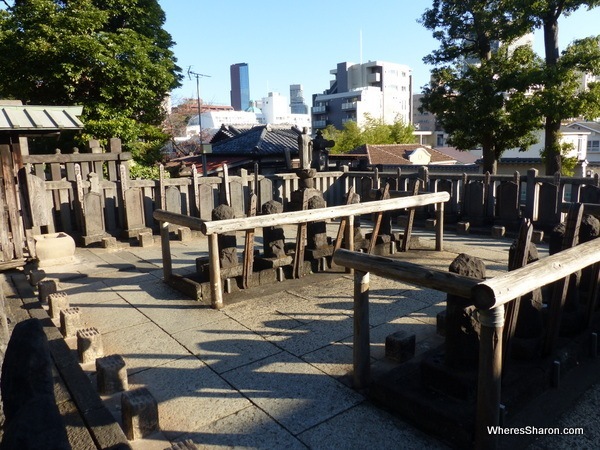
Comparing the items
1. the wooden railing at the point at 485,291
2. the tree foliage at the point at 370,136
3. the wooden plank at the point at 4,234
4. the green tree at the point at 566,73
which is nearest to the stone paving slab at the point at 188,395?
the wooden railing at the point at 485,291

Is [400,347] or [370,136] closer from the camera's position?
[400,347]

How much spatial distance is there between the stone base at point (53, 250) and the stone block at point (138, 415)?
563 centimetres

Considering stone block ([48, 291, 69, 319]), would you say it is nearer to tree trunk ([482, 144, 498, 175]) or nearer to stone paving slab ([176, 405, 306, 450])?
stone paving slab ([176, 405, 306, 450])

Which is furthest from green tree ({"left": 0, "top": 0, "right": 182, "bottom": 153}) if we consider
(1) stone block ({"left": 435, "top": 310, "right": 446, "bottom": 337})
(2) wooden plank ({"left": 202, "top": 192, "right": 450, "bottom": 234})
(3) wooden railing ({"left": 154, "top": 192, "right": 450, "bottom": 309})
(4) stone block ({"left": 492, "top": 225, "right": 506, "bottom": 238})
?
(1) stone block ({"left": 435, "top": 310, "right": 446, "bottom": 337})

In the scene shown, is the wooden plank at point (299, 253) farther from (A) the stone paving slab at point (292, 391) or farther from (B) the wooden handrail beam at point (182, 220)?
(A) the stone paving slab at point (292, 391)

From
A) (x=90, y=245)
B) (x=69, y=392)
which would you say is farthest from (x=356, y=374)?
(x=90, y=245)

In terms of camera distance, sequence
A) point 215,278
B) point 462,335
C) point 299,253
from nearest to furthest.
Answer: point 462,335 → point 215,278 → point 299,253

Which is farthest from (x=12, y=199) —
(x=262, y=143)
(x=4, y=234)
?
(x=262, y=143)

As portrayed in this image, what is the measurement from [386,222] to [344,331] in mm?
3951

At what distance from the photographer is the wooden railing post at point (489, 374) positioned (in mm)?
2910

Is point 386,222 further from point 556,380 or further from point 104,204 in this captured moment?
point 104,204

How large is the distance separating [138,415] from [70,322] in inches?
90.4

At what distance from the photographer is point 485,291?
9.33 ft

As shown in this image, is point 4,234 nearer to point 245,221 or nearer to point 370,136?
point 245,221
